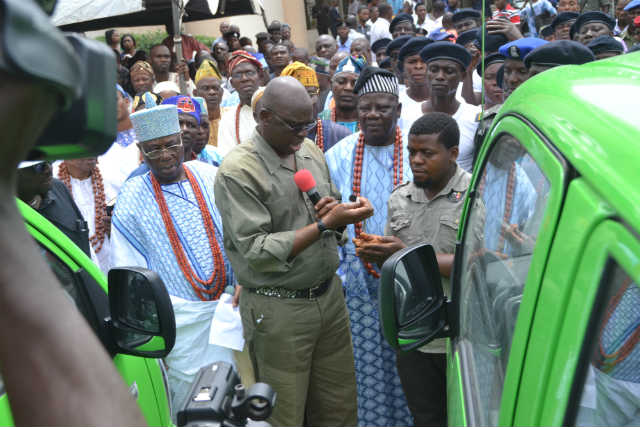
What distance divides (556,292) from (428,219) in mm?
2066

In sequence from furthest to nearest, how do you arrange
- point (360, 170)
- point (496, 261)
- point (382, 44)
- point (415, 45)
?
1. point (382, 44)
2. point (415, 45)
3. point (360, 170)
4. point (496, 261)

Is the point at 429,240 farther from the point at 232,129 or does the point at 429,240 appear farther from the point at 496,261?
the point at 232,129

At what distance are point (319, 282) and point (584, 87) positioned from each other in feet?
7.04

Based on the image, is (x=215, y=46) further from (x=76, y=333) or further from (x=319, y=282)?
(x=76, y=333)

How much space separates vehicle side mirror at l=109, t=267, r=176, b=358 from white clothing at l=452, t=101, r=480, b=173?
2.79 meters

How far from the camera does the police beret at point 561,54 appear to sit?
3.74 metres

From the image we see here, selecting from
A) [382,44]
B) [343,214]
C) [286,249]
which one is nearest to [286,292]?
[286,249]

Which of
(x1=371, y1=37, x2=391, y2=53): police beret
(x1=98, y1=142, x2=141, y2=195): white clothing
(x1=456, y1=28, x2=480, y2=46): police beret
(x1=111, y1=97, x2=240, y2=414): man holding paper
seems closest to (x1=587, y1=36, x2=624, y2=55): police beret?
(x1=456, y1=28, x2=480, y2=46): police beret

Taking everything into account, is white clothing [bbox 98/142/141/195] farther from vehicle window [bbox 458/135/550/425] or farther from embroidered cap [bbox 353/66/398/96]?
vehicle window [bbox 458/135/550/425]

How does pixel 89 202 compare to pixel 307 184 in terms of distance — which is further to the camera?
pixel 89 202

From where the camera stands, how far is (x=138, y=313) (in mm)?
2160

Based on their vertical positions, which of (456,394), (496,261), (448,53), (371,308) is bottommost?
(371,308)

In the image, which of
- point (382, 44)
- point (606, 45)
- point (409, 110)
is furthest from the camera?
point (382, 44)

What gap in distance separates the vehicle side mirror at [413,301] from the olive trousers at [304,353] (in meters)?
1.22
